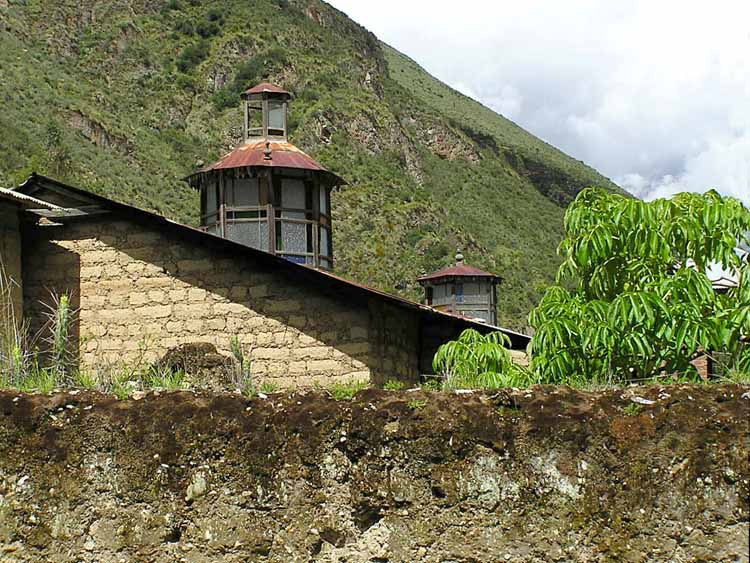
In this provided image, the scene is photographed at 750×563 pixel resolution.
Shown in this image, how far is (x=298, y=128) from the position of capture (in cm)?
7238

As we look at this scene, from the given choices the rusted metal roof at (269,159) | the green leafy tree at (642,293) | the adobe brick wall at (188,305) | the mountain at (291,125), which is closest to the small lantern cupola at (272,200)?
the rusted metal roof at (269,159)

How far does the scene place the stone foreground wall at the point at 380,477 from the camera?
5.20 m

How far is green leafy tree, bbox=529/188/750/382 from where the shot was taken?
802cm

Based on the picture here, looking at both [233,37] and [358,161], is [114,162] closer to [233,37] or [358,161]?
[358,161]

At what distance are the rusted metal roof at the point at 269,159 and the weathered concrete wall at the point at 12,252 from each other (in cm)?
557

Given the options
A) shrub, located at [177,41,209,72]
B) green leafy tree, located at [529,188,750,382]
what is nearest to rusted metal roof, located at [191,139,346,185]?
green leafy tree, located at [529,188,750,382]

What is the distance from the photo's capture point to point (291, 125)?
239 ft

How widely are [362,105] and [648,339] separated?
73.3 metres

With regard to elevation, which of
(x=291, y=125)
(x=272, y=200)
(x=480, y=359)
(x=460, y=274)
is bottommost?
(x=480, y=359)

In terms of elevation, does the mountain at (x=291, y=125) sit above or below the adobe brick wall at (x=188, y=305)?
above

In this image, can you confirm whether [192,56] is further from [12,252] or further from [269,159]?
[12,252]

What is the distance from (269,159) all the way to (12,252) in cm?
612

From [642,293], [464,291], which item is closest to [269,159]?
[642,293]

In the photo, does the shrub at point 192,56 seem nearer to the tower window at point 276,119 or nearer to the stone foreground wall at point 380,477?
the tower window at point 276,119
